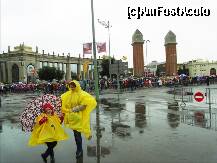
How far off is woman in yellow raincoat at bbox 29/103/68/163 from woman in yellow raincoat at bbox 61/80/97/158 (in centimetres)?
42

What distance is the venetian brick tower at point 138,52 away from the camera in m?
96.0

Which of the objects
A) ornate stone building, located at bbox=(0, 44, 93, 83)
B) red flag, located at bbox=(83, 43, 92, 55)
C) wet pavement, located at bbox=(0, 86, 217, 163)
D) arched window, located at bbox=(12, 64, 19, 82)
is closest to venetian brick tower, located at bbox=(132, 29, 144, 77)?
ornate stone building, located at bbox=(0, 44, 93, 83)

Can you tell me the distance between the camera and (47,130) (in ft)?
24.7

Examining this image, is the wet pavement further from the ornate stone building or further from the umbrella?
the ornate stone building

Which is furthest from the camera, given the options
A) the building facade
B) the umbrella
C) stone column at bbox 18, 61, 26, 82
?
the building facade

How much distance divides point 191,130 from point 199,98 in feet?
17.1

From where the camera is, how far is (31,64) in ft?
351

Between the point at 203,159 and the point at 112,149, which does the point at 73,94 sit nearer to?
the point at 112,149

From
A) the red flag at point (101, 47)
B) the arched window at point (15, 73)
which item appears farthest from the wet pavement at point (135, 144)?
the arched window at point (15, 73)

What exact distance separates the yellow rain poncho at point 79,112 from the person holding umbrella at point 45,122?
0.68ft

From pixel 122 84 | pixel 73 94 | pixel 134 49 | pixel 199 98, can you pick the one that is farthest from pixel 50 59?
pixel 73 94

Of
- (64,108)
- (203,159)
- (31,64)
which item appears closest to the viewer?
(203,159)

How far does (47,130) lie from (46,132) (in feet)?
→ 0.15

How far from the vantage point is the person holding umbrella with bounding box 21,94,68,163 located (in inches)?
296
